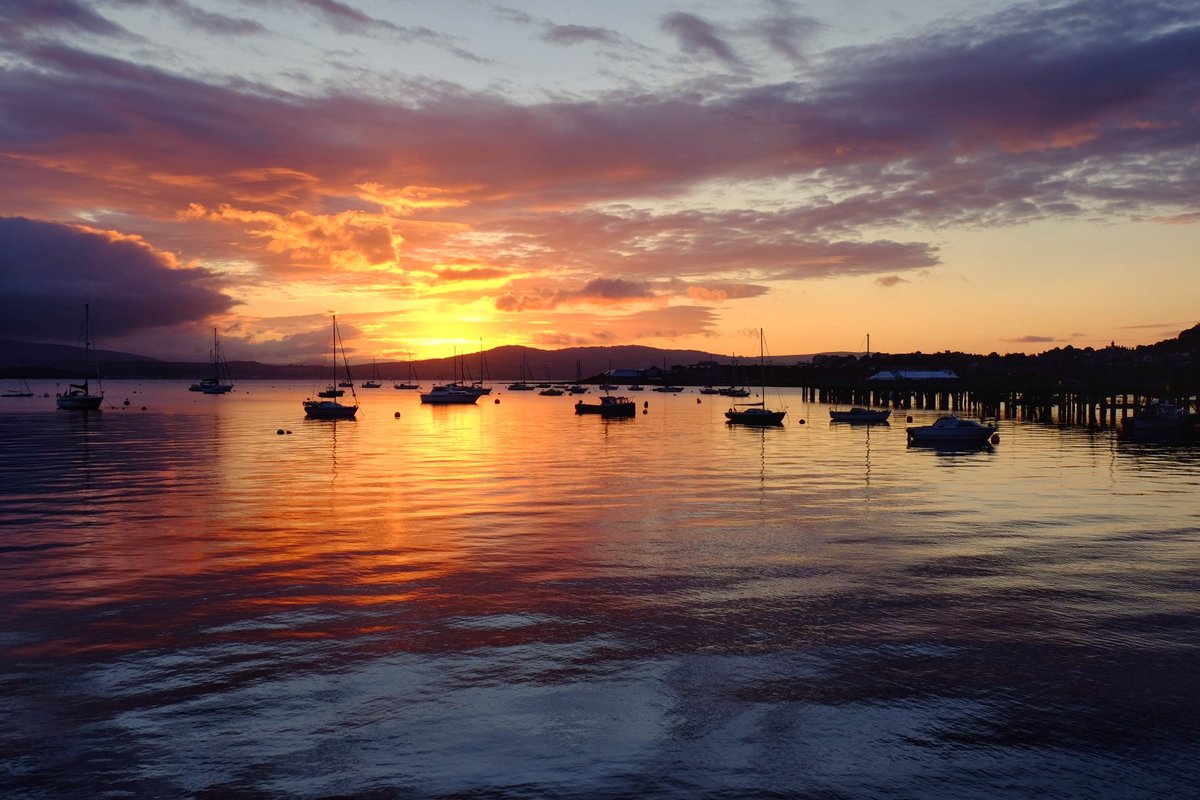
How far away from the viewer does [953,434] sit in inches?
2847

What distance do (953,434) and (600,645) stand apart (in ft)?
202

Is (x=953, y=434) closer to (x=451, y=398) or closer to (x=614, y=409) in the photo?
(x=614, y=409)

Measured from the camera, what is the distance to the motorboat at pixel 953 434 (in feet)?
237

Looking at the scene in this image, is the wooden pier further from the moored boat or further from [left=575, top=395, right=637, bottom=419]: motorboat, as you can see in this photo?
the moored boat

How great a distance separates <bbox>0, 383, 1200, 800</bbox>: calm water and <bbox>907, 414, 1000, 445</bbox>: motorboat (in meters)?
30.9

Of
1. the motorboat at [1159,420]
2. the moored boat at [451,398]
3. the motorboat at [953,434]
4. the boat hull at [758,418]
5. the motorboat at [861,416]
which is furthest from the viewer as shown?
the moored boat at [451,398]

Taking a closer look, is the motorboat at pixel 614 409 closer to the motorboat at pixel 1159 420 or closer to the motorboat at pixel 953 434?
the motorboat at pixel 953 434

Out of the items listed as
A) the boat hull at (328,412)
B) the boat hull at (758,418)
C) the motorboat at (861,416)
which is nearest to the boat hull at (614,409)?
the boat hull at (758,418)

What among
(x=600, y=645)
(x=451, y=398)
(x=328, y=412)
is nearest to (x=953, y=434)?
(x=600, y=645)

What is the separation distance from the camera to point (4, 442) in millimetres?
74438

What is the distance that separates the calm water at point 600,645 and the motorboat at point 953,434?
3093 cm

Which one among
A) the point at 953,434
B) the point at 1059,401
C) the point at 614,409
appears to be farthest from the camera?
the point at 1059,401

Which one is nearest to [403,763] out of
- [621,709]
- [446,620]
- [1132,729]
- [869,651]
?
[621,709]

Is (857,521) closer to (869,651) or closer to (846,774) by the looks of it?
(869,651)
